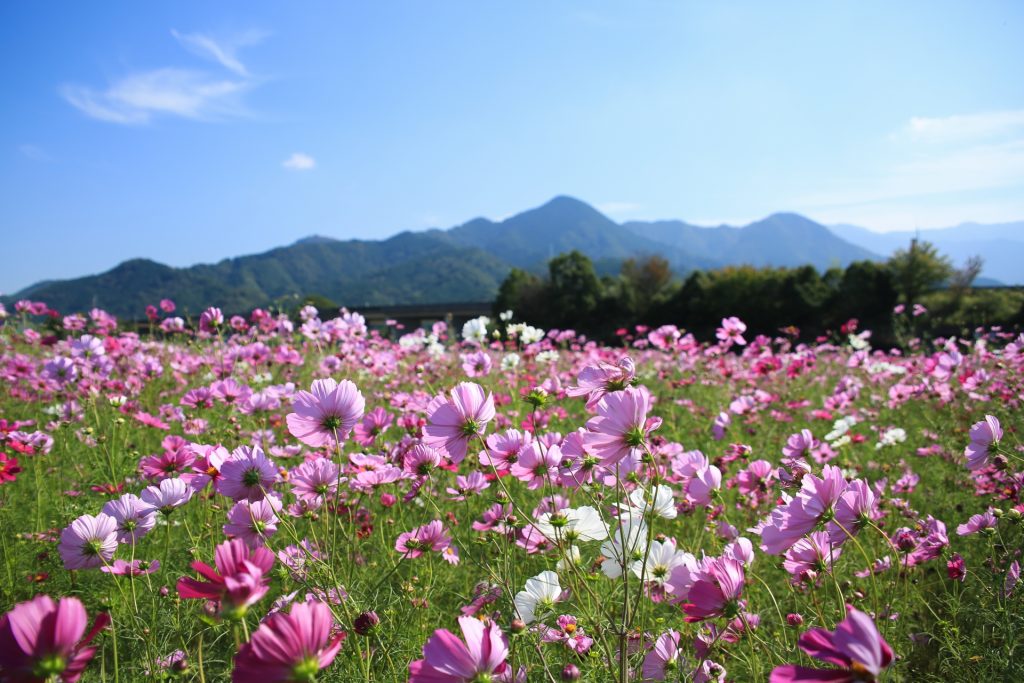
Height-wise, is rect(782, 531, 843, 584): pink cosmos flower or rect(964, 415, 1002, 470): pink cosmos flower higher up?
rect(964, 415, 1002, 470): pink cosmos flower

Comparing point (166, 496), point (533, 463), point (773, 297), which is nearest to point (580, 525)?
point (533, 463)

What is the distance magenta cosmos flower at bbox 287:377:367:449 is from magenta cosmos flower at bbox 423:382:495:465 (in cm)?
15

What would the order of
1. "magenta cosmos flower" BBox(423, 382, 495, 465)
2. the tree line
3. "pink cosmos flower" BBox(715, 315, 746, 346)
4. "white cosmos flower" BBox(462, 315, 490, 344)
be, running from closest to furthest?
"magenta cosmos flower" BBox(423, 382, 495, 465) → "pink cosmos flower" BBox(715, 315, 746, 346) → "white cosmos flower" BBox(462, 315, 490, 344) → the tree line

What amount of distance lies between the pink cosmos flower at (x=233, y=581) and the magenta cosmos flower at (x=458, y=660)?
226mm

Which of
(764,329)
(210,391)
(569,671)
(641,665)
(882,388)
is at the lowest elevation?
(764,329)

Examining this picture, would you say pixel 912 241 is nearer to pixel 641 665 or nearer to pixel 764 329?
pixel 764 329

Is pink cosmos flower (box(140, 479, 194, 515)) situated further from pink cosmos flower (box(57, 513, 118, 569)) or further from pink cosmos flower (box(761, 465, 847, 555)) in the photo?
pink cosmos flower (box(761, 465, 847, 555))

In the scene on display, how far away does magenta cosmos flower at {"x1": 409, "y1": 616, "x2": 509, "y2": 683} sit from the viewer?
0.73 m

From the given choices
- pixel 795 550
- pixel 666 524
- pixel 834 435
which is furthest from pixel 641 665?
A: pixel 834 435

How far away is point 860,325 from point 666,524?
66.5ft

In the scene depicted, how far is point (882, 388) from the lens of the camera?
15.0 ft

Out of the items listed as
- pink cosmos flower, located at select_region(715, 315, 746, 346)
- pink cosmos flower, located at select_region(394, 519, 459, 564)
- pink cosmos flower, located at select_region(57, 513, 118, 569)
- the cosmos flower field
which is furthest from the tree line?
pink cosmos flower, located at select_region(57, 513, 118, 569)

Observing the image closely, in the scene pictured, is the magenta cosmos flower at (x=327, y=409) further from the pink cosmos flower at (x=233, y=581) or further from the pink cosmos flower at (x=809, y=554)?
the pink cosmos flower at (x=809, y=554)

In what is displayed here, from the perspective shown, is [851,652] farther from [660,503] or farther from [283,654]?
[660,503]
